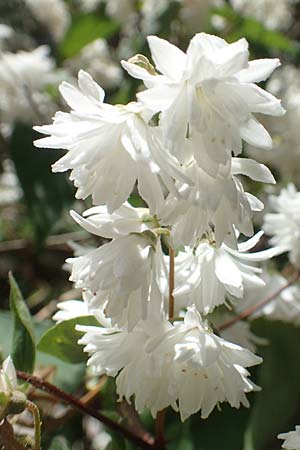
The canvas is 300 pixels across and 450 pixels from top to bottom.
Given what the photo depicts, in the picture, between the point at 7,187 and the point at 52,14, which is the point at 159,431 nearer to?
the point at 7,187

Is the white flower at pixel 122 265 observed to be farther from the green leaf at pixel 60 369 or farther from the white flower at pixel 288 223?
the white flower at pixel 288 223

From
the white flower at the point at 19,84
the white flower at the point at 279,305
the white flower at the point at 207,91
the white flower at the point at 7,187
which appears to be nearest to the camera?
the white flower at the point at 207,91

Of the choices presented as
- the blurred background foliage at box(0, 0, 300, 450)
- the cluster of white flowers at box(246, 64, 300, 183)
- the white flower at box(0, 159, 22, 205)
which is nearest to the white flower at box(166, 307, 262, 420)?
the blurred background foliage at box(0, 0, 300, 450)

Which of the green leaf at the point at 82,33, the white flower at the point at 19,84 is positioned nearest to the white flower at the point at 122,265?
the white flower at the point at 19,84

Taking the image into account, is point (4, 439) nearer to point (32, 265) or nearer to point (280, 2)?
point (32, 265)

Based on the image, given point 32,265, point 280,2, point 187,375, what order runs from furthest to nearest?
point 280,2, point 32,265, point 187,375

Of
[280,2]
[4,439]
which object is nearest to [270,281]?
[4,439]
